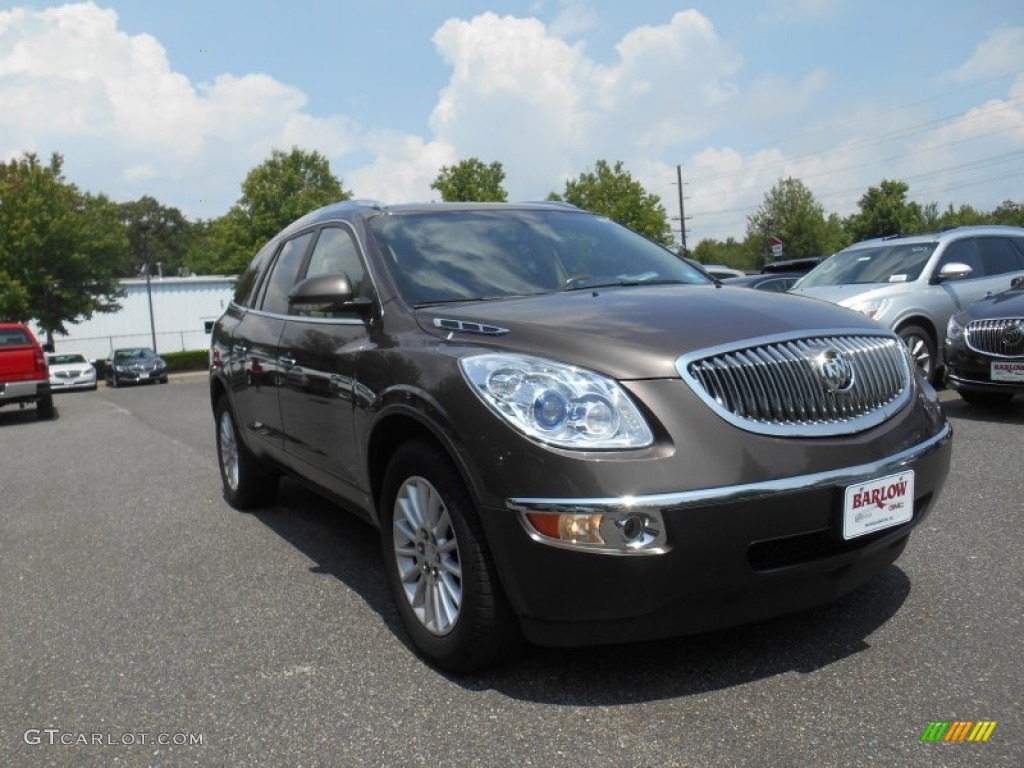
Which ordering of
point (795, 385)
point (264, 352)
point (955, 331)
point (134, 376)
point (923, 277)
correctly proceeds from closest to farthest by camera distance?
point (795, 385)
point (264, 352)
point (955, 331)
point (923, 277)
point (134, 376)

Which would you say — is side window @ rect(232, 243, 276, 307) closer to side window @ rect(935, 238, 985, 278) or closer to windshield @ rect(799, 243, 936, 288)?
windshield @ rect(799, 243, 936, 288)

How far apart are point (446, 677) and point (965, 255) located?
8.78 meters

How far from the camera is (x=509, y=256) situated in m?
4.03

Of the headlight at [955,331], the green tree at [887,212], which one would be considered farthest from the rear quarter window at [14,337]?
the green tree at [887,212]

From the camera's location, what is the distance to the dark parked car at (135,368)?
29469 mm

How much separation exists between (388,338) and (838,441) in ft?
5.39

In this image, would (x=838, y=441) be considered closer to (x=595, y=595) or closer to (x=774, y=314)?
(x=774, y=314)

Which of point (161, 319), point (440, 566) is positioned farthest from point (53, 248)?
point (440, 566)

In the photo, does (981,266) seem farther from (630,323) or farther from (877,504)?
(630,323)

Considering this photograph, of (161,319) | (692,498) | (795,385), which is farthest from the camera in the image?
(161,319)

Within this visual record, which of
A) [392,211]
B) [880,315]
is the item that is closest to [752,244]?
[880,315]

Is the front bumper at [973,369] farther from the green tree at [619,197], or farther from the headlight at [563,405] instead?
the green tree at [619,197]

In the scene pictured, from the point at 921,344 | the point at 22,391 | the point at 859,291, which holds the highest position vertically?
the point at 859,291

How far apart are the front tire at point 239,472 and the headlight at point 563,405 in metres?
3.09
